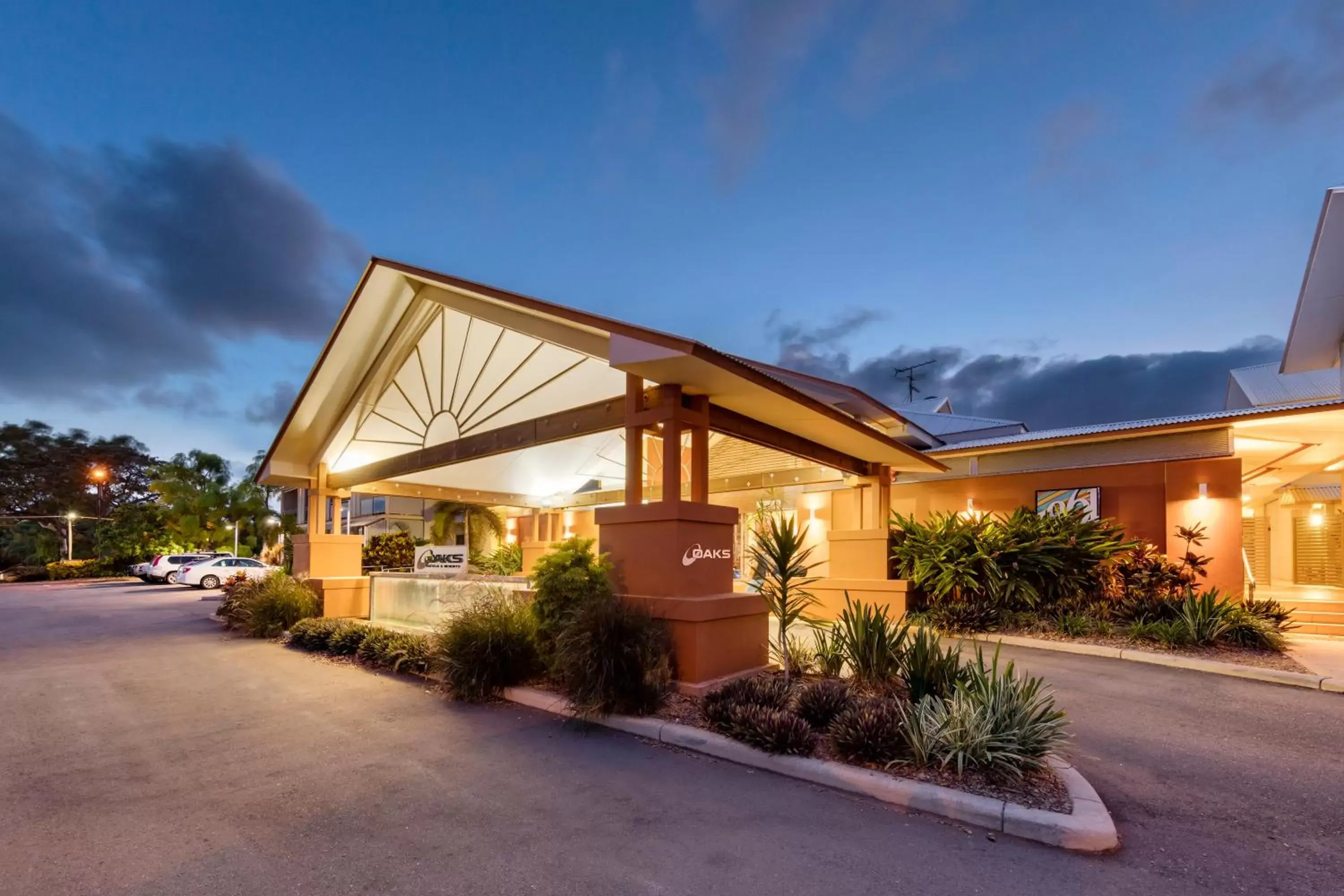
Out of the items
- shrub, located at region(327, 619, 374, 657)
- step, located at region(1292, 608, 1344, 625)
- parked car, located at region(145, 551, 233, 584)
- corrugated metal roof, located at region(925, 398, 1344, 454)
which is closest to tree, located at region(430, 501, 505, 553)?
parked car, located at region(145, 551, 233, 584)

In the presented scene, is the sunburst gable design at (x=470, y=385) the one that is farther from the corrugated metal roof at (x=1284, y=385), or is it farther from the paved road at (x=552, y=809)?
the corrugated metal roof at (x=1284, y=385)

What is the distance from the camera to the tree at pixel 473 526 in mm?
27469

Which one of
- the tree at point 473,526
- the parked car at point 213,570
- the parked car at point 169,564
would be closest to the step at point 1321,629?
the tree at point 473,526

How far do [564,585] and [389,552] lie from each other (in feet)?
62.6

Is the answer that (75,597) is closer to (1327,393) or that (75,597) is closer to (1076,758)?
(1076,758)

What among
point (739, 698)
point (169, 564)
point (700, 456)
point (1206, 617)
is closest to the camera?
point (739, 698)

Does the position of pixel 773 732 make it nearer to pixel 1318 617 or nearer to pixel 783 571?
pixel 783 571

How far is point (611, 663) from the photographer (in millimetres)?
6473

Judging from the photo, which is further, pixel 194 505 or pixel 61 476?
pixel 61 476

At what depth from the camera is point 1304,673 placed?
838cm

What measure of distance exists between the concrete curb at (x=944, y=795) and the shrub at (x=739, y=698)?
0.50 feet

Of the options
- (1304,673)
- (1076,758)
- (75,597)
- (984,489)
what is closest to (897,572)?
(984,489)

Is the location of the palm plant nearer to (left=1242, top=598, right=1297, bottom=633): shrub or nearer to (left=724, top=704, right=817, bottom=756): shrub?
(left=724, top=704, right=817, bottom=756): shrub

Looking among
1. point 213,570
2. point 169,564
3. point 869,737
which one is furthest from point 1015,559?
point 169,564
